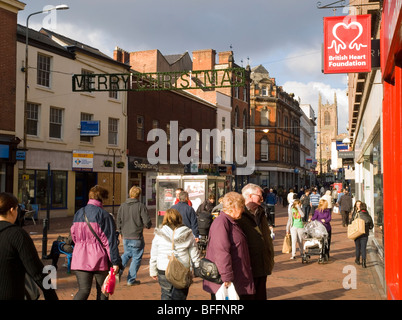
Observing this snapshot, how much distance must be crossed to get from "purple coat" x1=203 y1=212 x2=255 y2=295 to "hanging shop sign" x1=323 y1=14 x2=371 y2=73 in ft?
16.8

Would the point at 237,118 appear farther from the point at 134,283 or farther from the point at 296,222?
the point at 134,283

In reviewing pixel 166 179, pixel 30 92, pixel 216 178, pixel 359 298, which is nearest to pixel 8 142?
pixel 30 92

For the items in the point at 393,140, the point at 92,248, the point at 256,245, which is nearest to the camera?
the point at 256,245

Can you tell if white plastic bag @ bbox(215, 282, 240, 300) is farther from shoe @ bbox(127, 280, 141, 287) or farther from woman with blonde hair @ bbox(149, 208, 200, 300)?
shoe @ bbox(127, 280, 141, 287)

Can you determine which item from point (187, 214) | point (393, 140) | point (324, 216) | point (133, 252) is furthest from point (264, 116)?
point (393, 140)

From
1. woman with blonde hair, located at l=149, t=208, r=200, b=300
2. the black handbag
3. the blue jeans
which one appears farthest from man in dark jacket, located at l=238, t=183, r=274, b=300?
the blue jeans

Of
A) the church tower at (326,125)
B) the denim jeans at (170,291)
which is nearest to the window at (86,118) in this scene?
the denim jeans at (170,291)

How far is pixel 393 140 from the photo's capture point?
22.3ft

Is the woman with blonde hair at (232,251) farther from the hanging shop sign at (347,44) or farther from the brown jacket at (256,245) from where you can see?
the hanging shop sign at (347,44)

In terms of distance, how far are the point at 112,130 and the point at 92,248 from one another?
77.9 ft

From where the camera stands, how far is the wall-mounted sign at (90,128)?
25.4 m

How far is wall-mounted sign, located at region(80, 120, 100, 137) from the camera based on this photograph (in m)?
25.4
